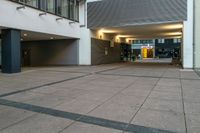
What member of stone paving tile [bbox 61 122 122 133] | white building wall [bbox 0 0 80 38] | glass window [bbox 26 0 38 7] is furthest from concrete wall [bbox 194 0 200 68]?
stone paving tile [bbox 61 122 122 133]

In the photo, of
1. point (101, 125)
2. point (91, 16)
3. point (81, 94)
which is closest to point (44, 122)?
point (101, 125)

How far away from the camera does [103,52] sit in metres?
25.4

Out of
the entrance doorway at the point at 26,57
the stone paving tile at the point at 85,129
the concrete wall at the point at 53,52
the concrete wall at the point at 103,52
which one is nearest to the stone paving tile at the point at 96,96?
the stone paving tile at the point at 85,129

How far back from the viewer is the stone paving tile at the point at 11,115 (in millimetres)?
4451

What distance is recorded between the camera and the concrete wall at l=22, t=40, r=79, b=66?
2258 cm

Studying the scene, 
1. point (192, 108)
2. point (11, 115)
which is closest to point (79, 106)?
point (11, 115)

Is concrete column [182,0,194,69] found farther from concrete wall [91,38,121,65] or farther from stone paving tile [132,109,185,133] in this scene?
stone paving tile [132,109,185,133]

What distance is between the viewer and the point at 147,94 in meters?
7.25

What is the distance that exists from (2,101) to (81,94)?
Answer: 2399mm

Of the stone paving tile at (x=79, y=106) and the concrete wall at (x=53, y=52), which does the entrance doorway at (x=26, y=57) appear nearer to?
the concrete wall at (x=53, y=52)

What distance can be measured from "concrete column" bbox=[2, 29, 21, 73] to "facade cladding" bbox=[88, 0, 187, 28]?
907cm

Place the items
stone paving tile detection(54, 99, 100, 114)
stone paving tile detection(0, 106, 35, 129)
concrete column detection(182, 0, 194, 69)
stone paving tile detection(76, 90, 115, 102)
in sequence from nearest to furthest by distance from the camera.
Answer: stone paving tile detection(0, 106, 35, 129) → stone paving tile detection(54, 99, 100, 114) → stone paving tile detection(76, 90, 115, 102) → concrete column detection(182, 0, 194, 69)

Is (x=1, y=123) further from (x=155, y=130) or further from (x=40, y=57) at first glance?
(x=40, y=57)

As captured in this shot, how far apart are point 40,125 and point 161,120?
8.12 ft
